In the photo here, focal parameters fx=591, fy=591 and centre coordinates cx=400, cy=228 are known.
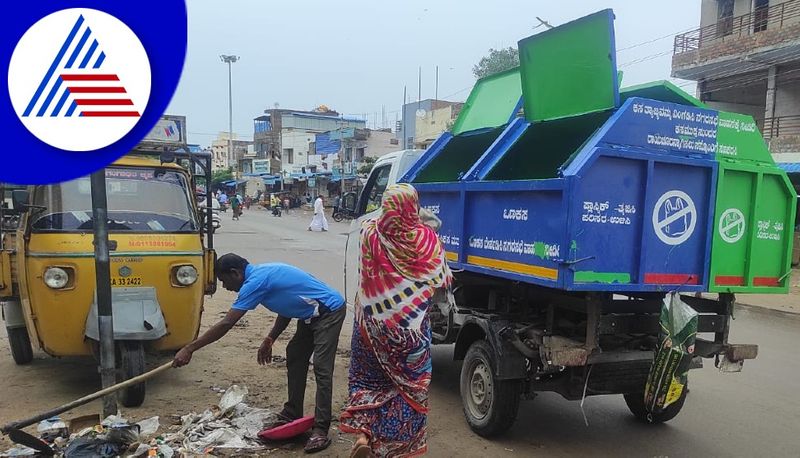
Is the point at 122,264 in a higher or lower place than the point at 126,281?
higher

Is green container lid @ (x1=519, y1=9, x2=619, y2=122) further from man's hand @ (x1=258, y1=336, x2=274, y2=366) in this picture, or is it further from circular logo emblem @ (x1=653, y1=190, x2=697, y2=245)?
man's hand @ (x1=258, y1=336, x2=274, y2=366)

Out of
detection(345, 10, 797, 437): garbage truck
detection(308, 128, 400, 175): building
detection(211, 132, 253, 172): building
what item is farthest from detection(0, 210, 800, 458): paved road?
detection(211, 132, 253, 172): building

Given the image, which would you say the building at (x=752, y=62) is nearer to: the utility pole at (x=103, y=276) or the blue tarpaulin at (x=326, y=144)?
the utility pole at (x=103, y=276)

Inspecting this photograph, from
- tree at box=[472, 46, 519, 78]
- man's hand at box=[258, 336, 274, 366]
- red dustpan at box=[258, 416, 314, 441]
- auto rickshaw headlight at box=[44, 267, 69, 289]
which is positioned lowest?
red dustpan at box=[258, 416, 314, 441]

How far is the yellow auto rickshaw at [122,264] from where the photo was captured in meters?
4.34

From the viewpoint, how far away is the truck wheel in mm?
4238

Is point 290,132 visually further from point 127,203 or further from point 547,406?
point 547,406

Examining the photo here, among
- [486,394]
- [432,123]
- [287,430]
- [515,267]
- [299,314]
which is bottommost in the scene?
[287,430]

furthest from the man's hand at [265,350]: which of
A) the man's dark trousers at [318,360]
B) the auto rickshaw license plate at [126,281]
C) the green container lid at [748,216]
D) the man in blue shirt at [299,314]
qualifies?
the green container lid at [748,216]

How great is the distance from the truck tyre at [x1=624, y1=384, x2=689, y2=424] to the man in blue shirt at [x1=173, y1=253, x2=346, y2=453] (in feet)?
7.80

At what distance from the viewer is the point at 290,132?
177 feet

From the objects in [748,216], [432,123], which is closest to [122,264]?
[748,216]

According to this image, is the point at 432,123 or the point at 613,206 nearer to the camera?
the point at 613,206

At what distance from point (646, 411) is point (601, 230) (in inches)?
72.2
